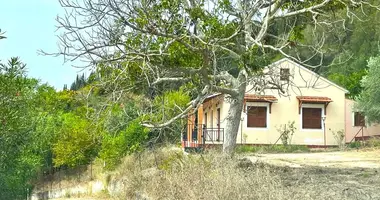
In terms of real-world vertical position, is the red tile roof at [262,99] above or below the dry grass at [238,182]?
above

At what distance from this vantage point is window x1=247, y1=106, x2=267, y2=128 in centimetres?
3153

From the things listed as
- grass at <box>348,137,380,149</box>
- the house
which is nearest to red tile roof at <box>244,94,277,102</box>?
the house

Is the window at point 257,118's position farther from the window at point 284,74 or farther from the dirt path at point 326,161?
the window at point 284,74

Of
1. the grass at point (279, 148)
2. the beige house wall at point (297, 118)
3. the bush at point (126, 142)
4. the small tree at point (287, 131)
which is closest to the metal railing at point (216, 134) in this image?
the grass at point (279, 148)

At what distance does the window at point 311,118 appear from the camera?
32438 millimetres

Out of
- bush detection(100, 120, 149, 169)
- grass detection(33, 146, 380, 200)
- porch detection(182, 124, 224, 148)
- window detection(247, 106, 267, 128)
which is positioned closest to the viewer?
grass detection(33, 146, 380, 200)

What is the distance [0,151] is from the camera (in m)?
7.32

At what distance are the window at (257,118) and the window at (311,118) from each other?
2501mm

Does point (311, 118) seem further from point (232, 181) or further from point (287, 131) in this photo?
point (232, 181)

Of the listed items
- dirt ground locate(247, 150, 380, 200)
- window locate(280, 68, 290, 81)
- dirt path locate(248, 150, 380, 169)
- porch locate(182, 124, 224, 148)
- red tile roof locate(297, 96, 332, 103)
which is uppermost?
red tile roof locate(297, 96, 332, 103)

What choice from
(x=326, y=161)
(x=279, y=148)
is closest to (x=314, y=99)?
(x=279, y=148)

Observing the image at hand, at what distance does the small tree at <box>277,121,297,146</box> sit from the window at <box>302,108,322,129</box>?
42.8 inches

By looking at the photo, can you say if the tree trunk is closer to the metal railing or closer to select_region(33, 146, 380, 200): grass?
select_region(33, 146, 380, 200): grass

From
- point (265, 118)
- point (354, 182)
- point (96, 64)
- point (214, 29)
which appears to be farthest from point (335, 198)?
point (265, 118)
